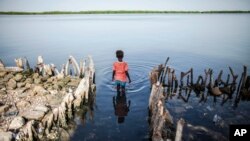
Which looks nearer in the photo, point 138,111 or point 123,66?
point 123,66

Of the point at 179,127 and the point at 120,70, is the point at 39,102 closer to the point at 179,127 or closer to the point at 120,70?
the point at 120,70

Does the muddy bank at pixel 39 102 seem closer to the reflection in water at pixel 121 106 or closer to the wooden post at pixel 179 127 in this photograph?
the reflection in water at pixel 121 106

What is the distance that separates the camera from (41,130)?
9.87m

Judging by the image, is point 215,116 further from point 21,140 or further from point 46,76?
point 46,76

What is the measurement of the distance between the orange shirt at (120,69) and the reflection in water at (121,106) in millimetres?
1831

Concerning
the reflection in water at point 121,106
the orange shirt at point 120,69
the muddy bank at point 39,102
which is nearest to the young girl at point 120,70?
the orange shirt at point 120,69

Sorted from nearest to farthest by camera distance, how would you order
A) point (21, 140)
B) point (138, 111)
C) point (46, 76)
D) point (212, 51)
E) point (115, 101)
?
point (21, 140)
point (138, 111)
point (115, 101)
point (46, 76)
point (212, 51)

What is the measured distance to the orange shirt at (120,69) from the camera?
11734 millimetres

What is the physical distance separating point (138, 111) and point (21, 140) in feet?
20.2

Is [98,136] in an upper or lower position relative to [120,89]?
lower

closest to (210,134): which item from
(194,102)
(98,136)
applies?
(194,102)

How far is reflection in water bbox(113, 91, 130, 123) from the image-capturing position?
1221cm

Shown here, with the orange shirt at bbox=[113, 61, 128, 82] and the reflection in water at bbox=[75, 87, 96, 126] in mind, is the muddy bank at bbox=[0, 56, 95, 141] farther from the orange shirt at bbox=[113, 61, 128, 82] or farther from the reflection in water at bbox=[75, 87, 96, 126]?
the orange shirt at bbox=[113, 61, 128, 82]

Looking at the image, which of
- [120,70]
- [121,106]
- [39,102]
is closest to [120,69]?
[120,70]
